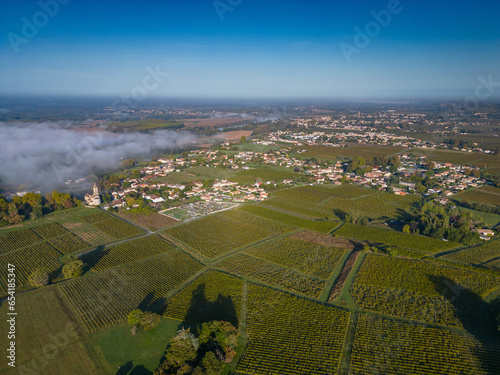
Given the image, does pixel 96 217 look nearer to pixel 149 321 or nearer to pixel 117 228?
pixel 117 228

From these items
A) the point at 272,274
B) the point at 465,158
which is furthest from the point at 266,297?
the point at 465,158

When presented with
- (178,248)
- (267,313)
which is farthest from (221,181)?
(267,313)

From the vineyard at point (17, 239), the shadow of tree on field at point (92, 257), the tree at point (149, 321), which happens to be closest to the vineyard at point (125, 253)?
the shadow of tree on field at point (92, 257)

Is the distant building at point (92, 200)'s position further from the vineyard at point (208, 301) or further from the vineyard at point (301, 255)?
the vineyard at point (301, 255)

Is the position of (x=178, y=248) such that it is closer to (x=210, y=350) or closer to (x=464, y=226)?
(x=210, y=350)

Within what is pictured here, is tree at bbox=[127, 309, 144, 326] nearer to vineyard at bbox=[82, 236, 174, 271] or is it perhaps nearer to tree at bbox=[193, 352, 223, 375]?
tree at bbox=[193, 352, 223, 375]

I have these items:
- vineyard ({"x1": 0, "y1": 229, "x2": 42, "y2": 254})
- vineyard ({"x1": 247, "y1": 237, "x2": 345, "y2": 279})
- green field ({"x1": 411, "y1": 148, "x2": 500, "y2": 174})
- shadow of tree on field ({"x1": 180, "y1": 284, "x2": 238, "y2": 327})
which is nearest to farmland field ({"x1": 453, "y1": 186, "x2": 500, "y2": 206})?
green field ({"x1": 411, "y1": 148, "x2": 500, "y2": 174})
